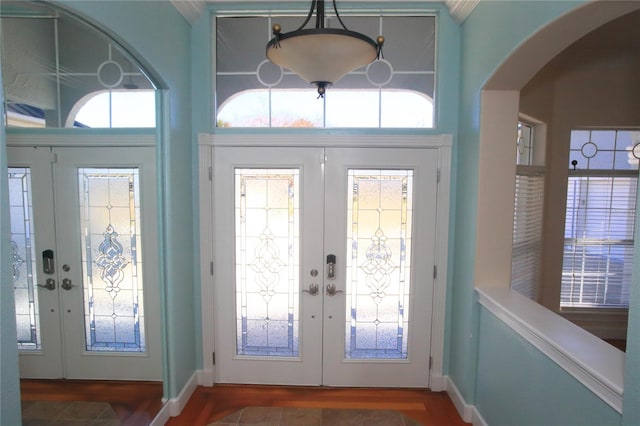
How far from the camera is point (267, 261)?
2992mm

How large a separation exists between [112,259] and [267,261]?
1.26 metres

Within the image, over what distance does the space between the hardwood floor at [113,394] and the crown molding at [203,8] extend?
2.53m

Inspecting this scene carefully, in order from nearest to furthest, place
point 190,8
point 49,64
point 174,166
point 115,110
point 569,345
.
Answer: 1. point 49,64
2. point 569,345
3. point 115,110
4. point 174,166
5. point 190,8

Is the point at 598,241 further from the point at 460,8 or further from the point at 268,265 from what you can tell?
the point at 268,265

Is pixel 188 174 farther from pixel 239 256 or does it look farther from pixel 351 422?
pixel 351 422

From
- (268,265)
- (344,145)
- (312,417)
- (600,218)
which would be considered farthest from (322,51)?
(600,218)

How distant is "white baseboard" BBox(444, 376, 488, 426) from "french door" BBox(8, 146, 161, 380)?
2.29 m

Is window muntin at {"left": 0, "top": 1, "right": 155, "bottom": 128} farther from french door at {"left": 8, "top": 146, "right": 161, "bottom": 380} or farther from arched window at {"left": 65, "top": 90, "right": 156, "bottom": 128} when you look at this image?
french door at {"left": 8, "top": 146, "right": 161, "bottom": 380}

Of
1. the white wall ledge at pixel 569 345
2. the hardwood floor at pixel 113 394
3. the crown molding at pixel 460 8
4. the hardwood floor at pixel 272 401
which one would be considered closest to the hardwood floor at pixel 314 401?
the hardwood floor at pixel 272 401

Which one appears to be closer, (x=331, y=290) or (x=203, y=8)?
(x=203, y=8)

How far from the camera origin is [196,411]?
2.71 metres

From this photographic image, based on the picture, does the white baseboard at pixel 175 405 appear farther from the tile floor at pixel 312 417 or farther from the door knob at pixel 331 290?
the door knob at pixel 331 290

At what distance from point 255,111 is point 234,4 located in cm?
88

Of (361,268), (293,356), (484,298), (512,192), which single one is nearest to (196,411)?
(293,356)
